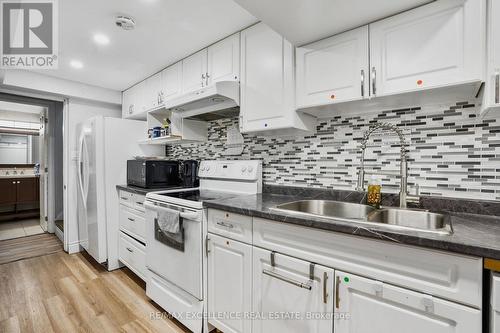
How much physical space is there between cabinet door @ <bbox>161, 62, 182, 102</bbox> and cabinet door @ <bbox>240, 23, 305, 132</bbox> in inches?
34.5

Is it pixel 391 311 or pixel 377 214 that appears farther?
pixel 377 214

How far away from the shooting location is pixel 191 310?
162 cm

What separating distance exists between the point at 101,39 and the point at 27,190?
14.3 feet

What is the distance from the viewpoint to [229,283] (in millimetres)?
1467

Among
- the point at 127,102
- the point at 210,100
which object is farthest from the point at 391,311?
the point at 127,102

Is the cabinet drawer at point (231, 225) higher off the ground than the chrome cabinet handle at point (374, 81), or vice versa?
the chrome cabinet handle at point (374, 81)

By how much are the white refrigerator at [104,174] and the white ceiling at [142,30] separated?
634 millimetres

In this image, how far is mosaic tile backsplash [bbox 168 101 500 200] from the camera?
3.98ft

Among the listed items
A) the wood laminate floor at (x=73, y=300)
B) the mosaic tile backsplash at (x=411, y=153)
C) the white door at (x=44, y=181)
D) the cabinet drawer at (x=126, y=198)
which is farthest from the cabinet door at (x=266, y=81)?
the white door at (x=44, y=181)

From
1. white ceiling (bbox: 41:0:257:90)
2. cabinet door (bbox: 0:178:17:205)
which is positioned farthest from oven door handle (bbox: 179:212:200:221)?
cabinet door (bbox: 0:178:17:205)

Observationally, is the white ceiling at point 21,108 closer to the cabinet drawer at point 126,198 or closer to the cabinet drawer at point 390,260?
the cabinet drawer at point 126,198

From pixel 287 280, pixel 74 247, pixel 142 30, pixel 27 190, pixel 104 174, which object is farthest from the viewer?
pixel 27 190

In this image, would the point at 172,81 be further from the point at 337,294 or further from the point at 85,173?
the point at 337,294

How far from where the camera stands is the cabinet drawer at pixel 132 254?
7.35 feet
